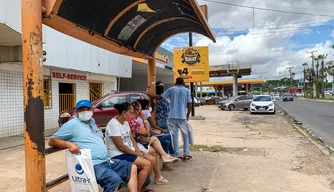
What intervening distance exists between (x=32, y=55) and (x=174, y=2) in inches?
95.5

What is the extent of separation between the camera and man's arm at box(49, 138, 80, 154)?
3006 mm

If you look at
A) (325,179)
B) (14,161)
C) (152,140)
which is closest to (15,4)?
(14,161)

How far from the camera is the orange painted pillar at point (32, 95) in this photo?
8.61ft

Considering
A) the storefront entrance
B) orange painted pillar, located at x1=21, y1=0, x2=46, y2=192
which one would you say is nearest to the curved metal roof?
orange painted pillar, located at x1=21, y1=0, x2=46, y2=192

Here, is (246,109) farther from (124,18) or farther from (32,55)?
(32,55)

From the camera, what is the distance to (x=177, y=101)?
19.4 ft

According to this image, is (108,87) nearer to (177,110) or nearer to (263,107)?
(263,107)

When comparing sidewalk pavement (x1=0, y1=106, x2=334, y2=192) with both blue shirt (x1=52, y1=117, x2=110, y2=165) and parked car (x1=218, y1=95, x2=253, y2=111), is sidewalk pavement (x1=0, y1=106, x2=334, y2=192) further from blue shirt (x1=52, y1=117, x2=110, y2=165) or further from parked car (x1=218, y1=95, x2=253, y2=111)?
parked car (x1=218, y1=95, x2=253, y2=111)

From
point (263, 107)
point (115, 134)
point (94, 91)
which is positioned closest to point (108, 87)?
point (94, 91)

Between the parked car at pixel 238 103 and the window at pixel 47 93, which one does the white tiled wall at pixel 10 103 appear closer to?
the window at pixel 47 93

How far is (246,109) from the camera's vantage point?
27.1m

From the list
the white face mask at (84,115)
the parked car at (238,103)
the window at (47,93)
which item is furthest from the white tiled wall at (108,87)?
the white face mask at (84,115)

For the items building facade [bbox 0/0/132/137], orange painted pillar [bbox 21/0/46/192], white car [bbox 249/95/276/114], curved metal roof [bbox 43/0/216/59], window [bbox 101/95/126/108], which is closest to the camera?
orange painted pillar [bbox 21/0/46/192]

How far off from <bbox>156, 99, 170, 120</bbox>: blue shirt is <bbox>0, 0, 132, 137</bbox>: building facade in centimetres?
435
